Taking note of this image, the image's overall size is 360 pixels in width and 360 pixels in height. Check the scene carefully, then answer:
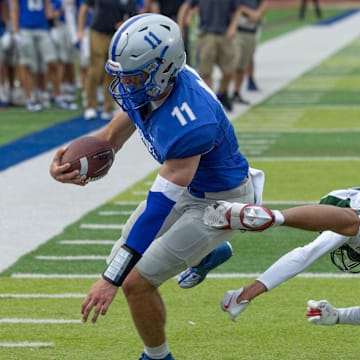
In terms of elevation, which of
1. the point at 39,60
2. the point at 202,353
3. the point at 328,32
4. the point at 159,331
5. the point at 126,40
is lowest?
the point at 328,32

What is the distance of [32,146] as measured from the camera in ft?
45.6

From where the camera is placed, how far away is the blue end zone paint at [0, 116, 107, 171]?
516 inches

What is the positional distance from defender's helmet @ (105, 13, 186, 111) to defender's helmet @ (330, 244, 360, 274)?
1.24 meters

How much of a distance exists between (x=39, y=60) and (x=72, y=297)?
10.1m

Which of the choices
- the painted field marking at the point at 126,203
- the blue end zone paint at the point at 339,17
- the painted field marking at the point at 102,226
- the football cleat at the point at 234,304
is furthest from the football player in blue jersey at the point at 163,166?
the blue end zone paint at the point at 339,17

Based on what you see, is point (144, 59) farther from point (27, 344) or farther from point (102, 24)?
point (102, 24)

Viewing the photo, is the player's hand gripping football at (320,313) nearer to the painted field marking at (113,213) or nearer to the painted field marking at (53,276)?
the painted field marking at (53,276)

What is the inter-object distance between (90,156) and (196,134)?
0.85 metres

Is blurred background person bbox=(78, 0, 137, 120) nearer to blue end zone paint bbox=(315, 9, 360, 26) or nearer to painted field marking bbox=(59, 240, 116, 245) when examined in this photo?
painted field marking bbox=(59, 240, 116, 245)

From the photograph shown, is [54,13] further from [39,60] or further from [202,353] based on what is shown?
[202,353]

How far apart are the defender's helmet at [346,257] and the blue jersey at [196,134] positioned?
2.04ft

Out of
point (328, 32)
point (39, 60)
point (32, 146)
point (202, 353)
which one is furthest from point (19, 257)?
point (328, 32)

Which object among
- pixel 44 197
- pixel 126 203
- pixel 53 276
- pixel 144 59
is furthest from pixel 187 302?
pixel 44 197

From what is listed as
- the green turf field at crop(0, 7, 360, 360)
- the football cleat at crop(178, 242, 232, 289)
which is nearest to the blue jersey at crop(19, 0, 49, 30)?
the green turf field at crop(0, 7, 360, 360)
